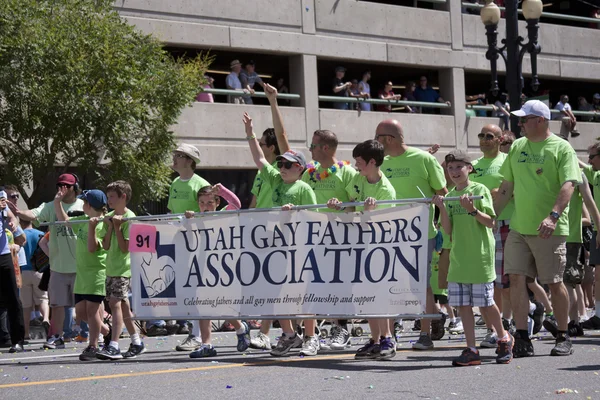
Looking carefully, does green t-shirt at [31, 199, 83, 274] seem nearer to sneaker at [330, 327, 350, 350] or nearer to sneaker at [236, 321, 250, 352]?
sneaker at [236, 321, 250, 352]

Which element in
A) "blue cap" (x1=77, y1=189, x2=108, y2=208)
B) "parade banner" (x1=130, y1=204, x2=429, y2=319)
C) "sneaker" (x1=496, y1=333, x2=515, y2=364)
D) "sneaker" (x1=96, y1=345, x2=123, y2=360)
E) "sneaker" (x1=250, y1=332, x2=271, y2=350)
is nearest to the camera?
"sneaker" (x1=496, y1=333, x2=515, y2=364)

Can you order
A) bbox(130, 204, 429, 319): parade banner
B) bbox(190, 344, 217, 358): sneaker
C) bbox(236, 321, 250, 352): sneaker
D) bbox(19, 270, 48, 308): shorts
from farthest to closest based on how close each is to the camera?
bbox(19, 270, 48, 308): shorts → bbox(236, 321, 250, 352): sneaker → bbox(190, 344, 217, 358): sneaker → bbox(130, 204, 429, 319): parade banner

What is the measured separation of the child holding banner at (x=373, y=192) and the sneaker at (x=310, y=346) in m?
0.54

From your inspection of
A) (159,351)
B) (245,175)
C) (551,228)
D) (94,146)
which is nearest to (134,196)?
(94,146)

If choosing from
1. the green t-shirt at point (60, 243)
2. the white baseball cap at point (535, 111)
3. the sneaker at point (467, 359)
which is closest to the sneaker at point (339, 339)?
the sneaker at point (467, 359)

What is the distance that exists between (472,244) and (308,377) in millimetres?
1913

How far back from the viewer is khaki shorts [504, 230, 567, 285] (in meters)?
9.97

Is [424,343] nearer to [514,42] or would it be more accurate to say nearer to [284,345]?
[284,345]

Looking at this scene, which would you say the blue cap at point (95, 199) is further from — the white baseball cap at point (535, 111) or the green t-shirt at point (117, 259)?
the white baseball cap at point (535, 111)

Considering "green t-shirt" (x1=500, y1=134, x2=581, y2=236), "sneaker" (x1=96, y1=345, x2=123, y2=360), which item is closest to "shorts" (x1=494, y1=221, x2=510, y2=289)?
"green t-shirt" (x1=500, y1=134, x2=581, y2=236)

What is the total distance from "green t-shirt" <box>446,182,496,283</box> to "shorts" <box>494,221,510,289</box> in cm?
208

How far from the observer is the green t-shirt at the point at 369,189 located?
10.2 m

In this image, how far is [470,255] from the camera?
970 cm

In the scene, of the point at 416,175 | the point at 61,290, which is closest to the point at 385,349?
the point at 416,175
